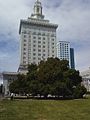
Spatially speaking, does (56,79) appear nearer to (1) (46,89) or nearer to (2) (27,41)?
(1) (46,89)

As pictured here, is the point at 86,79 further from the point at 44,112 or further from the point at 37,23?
the point at 44,112

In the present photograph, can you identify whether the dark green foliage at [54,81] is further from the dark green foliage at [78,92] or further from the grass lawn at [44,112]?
the grass lawn at [44,112]

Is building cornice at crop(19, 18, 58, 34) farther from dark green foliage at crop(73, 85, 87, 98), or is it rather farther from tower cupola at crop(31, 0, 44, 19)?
dark green foliage at crop(73, 85, 87, 98)

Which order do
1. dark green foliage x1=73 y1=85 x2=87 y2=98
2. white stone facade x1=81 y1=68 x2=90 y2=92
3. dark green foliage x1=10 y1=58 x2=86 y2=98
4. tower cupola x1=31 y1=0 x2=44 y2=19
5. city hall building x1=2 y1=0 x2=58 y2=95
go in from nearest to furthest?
dark green foliage x1=10 y1=58 x2=86 y2=98, dark green foliage x1=73 y1=85 x2=87 y2=98, white stone facade x1=81 y1=68 x2=90 y2=92, city hall building x1=2 y1=0 x2=58 y2=95, tower cupola x1=31 y1=0 x2=44 y2=19

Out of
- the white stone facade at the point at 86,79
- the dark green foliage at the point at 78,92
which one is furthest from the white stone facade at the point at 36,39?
the dark green foliage at the point at 78,92

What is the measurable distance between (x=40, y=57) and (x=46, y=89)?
117555 mm

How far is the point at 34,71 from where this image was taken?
6844 cm

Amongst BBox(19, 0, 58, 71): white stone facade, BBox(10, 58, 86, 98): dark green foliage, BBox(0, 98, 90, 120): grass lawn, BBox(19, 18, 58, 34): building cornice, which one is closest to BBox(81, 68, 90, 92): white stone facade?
BBox(19, 0, 58, 71): white stone facade

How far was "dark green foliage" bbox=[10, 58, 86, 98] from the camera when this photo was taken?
195ft

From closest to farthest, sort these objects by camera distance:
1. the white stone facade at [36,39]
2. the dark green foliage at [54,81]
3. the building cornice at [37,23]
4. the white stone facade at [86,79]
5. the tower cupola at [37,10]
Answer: the dark green foliage at [54,81]
the white stone facade at [86,79]
the white stone facade at [36,39]
the building cornice at [37,23]
the tower cupola at [37,10]

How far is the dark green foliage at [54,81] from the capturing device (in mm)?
59344

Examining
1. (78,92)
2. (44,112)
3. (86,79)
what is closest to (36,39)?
(86,79)

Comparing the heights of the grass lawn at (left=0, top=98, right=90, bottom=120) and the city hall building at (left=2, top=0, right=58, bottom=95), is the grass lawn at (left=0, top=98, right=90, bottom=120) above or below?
below

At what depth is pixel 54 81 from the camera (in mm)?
62125
